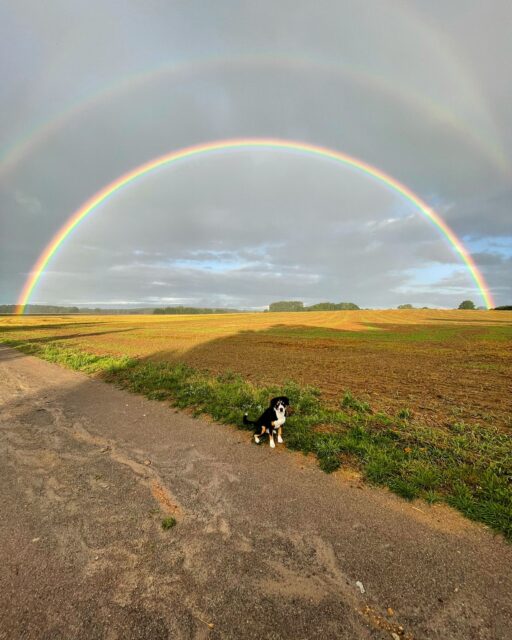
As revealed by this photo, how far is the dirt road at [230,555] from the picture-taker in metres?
2.94

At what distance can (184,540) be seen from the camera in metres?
4.02

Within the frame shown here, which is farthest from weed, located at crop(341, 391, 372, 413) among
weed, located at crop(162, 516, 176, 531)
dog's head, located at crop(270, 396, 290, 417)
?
weed, located at crop(162, 516, 176, 531)

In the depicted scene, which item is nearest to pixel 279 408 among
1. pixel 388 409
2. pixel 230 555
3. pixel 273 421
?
pixel 273 421

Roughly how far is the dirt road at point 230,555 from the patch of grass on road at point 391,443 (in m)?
0.42

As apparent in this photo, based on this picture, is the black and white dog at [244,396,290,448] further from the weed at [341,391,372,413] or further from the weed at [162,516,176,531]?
the weed at [341,391,372,413]

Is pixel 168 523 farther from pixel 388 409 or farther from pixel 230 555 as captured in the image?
pixel 388 409

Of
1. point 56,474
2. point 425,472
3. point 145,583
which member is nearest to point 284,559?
point 145,583

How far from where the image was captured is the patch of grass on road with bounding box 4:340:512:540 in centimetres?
489

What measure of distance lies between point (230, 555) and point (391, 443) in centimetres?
462

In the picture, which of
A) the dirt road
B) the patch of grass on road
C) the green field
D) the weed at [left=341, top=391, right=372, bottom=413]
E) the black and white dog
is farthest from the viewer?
the weed at [left=341, top=391, right=372, bottom=413]

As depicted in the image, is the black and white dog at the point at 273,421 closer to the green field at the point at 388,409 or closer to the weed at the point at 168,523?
the green field at the point at 388,409

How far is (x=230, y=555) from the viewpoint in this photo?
3.74 metres

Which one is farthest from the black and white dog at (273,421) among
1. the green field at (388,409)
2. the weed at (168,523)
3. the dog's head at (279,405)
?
the weed at (168,523)

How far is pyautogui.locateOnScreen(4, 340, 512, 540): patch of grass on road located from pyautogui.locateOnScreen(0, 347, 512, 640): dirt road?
1.39ft
